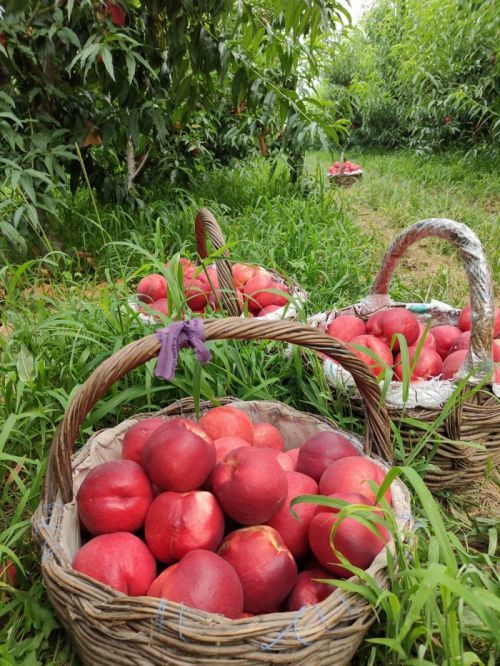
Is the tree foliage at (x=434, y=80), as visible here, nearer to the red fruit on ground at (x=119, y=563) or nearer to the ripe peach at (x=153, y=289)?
the ripe peach at (x=153, y=289)

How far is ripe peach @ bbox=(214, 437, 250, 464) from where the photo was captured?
1.18 m

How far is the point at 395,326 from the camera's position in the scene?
5.62 ft

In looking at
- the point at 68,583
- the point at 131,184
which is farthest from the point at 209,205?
the point at 68,583

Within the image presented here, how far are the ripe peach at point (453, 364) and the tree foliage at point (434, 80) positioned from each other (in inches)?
134

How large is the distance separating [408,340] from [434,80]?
679 centimetres

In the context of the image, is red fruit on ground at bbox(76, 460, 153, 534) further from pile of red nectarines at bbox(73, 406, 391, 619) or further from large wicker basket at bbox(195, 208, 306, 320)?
large wicker basket at bbox(195, 208, 306, 320)

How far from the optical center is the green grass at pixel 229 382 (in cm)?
91

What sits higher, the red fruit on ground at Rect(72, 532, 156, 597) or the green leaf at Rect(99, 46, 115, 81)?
the green leaf at Rect(99, 46, 115, 81)

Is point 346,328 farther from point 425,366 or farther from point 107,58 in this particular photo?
point 107,58

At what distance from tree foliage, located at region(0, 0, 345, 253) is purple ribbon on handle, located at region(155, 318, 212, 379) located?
1.45 metres

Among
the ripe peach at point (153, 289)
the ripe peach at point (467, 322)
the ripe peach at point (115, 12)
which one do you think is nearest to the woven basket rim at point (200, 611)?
the ripe peach at point (467, 322)

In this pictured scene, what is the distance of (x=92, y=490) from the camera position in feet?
3.43

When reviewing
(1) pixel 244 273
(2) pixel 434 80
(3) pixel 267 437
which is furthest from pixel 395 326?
(2) pixel 434 80

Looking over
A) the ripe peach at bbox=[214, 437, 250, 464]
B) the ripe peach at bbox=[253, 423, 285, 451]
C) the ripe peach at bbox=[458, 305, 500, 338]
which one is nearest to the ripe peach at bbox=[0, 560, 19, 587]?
the ripe peach at bbox=[214, 437, 250, 464]
